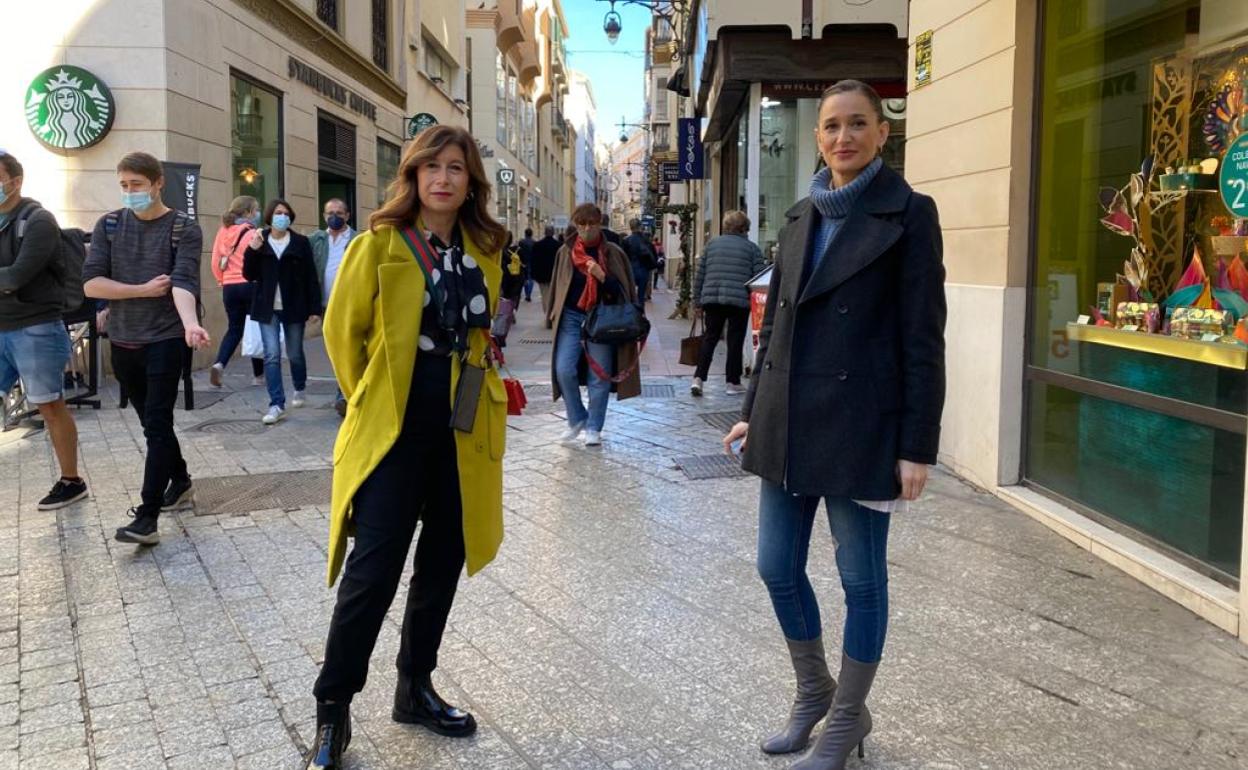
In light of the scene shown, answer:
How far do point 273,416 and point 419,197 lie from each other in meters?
6.05

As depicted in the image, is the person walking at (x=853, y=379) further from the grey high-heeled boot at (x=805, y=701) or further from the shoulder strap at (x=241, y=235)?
the shoulder strap at (x=241, y=235)

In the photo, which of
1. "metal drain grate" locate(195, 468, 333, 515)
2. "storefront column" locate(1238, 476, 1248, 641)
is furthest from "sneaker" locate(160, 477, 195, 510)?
"storefront column" locate(1238, 476, 1248, 641)

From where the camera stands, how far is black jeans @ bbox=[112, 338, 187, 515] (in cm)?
500

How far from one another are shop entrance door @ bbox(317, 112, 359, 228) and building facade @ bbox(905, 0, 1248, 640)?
12651 millimetres

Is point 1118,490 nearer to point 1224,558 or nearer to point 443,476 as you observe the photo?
point 1224,558

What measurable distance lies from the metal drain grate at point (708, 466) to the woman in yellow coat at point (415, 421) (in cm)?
366

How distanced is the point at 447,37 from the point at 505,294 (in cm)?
1683

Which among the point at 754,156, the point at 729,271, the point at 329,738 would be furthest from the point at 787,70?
the point at 329,738

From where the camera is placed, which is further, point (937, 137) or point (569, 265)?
point (569, 265)

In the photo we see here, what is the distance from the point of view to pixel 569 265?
25.1 ft

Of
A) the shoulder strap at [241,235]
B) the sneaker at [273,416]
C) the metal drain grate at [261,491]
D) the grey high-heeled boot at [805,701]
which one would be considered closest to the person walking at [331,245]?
the shoulder strap at [241,235]

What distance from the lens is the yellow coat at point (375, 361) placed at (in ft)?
9.34

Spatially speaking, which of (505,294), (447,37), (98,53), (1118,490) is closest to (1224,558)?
(1118,490)

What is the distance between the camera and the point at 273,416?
851 centimetres
